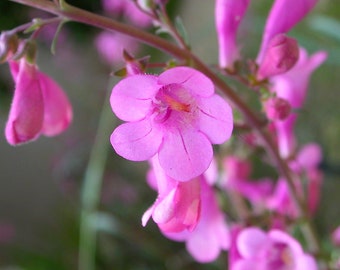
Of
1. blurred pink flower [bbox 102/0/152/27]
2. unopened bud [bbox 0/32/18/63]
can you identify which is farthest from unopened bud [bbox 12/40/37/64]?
blurred pink flower [bbox 102/0/152/27]

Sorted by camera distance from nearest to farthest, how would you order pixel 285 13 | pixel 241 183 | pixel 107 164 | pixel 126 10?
1. pixel 285 13
2. pixel 241 183
3. pixel 107 164
4. pixel 126 10

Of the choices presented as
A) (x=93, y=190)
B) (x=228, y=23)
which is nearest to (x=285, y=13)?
(x=228, y=23)

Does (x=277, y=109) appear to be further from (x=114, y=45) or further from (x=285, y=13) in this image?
(x=114, y=45)

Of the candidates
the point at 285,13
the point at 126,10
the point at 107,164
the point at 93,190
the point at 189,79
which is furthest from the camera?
the point at 126,10

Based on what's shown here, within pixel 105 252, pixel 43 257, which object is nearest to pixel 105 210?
pixel 105 252

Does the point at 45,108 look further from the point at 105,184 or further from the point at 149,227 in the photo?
the point at 105,184

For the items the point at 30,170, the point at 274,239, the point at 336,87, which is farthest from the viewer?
Answer: the point at 30,170

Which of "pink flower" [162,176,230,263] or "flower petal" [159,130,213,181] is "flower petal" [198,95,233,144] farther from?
"pink flower" [162,176,230,263]
